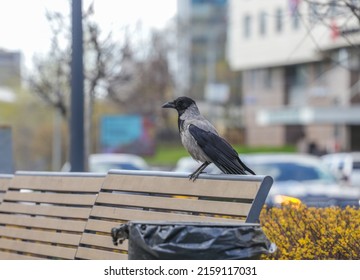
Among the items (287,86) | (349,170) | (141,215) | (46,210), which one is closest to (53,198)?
(46,210)

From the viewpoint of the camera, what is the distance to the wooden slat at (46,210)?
8352 mm

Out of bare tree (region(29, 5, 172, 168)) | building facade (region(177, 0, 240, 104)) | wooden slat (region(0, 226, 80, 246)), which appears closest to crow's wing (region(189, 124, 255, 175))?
wooden slat (region(0, 226, 80, 246))

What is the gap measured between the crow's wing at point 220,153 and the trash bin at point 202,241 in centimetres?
161

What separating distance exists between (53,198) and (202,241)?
3.42 metres

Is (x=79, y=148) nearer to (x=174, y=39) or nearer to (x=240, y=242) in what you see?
(x=240, y=242)

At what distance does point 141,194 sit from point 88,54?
12.6 m

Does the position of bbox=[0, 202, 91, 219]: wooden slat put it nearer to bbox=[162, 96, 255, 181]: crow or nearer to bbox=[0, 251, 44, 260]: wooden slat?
bbox=[0, 251, 44, 260]: wooden slat

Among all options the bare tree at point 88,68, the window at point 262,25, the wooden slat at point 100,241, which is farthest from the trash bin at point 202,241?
the window at point 262,25

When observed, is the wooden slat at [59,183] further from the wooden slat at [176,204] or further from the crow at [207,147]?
the crow at [207,147]

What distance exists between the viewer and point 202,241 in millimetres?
5605

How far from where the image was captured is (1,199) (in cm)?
977

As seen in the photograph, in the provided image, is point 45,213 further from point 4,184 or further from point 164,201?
point 164,201

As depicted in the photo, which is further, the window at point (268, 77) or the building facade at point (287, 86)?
the window at point (268, 77)

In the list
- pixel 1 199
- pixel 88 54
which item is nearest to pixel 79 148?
pixel 1 199
